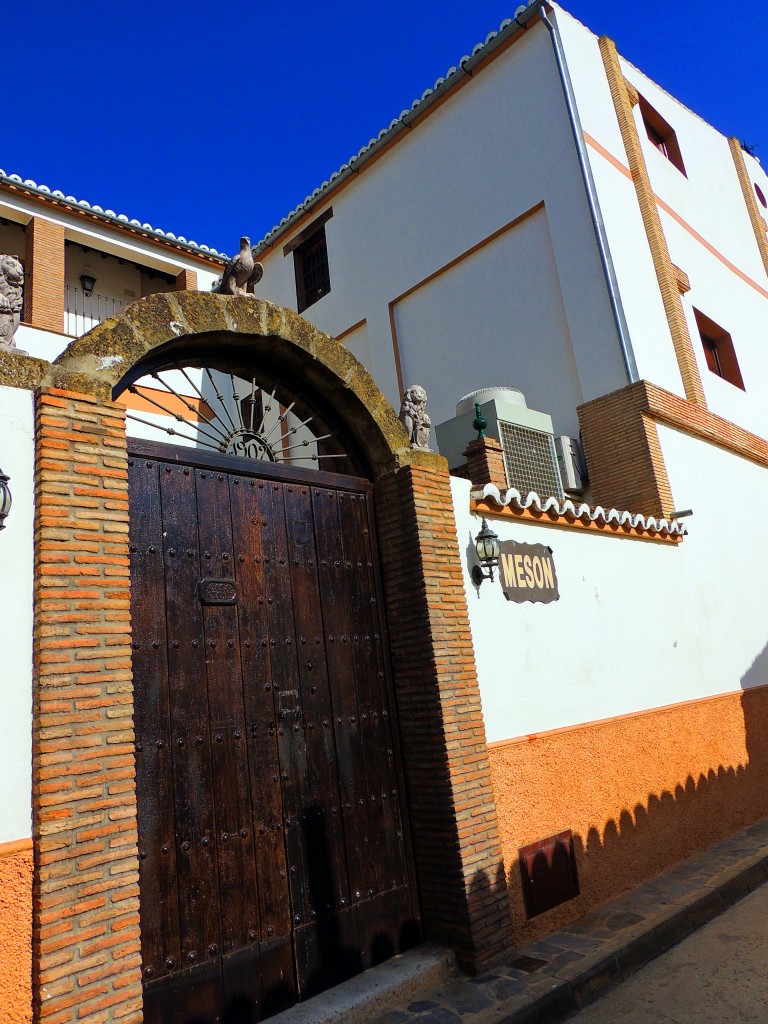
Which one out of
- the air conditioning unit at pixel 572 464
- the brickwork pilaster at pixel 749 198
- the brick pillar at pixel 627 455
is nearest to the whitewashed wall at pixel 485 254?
the brick pillar at pixel 627 455

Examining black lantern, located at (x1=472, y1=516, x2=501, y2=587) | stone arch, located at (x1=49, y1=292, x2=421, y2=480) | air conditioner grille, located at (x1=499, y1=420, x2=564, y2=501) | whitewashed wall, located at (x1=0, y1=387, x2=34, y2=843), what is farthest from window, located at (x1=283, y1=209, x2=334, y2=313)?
whitewashed wall, located at (x1=0, y1=387, x2=34, y2=843)

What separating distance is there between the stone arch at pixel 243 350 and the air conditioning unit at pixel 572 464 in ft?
11.4

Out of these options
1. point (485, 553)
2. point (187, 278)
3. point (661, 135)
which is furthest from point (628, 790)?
point (661, 135)

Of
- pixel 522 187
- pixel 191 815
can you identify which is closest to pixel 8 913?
pixel 191 815

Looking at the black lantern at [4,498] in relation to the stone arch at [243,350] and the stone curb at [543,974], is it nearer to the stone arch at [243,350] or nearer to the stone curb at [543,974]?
the stone arch at [243,350]

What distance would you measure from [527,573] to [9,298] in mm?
3712

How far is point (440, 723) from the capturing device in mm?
4363

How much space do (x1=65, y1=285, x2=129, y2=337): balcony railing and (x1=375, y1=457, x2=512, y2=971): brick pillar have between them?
25.3 feet

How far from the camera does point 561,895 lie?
194 inches

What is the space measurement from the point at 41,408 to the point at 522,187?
26.7 ft

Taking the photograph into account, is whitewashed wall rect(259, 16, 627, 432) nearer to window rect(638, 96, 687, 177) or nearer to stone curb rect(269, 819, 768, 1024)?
window rect(638, 96, 687, 177)

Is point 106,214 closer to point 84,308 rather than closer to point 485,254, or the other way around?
point 84,308

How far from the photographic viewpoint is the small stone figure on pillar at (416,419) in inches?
200

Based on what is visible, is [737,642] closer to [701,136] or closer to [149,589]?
[149,589]
